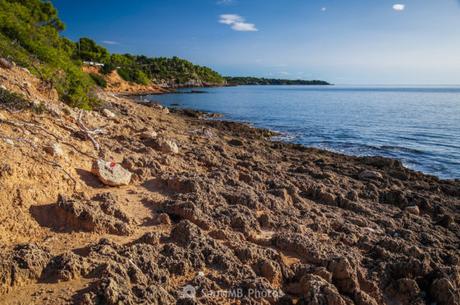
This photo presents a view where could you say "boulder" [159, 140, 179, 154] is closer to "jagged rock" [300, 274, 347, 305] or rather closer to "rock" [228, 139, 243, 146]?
"jagged rock" [300, 274, 347, 305]

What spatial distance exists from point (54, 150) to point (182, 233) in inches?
121

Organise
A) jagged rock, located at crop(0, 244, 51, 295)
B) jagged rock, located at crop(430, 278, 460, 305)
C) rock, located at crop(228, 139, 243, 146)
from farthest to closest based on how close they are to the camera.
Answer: rock, located at crop(228, 139, 243, 146) → jagged rock, located at crop(430, 278, 460, 305) → jagged rock, located at crop(0, 244, 51, 295)

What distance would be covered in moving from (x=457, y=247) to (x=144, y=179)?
6.81m

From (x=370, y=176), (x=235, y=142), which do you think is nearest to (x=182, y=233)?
(x=370, y=176)

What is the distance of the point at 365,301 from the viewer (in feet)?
14.1

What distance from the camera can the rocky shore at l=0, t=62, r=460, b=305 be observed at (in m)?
3.89

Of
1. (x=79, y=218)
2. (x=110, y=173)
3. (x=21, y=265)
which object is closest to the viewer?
(x=21, y=265)

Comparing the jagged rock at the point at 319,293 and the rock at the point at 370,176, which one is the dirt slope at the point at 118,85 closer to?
the rock at the point at 370,176

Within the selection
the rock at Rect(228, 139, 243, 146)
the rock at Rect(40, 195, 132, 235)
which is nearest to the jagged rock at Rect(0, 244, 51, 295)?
the rock at Rect(40, 195, 132, 235)

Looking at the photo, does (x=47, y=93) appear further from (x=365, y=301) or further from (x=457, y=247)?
(x=457, y=247)

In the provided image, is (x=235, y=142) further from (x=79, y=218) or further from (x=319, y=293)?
(x=319, y=293)

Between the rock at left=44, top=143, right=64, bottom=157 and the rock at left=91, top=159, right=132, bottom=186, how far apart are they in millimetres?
645

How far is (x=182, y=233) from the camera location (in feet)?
16.8

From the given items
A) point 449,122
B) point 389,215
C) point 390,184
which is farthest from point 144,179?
point 449,122
